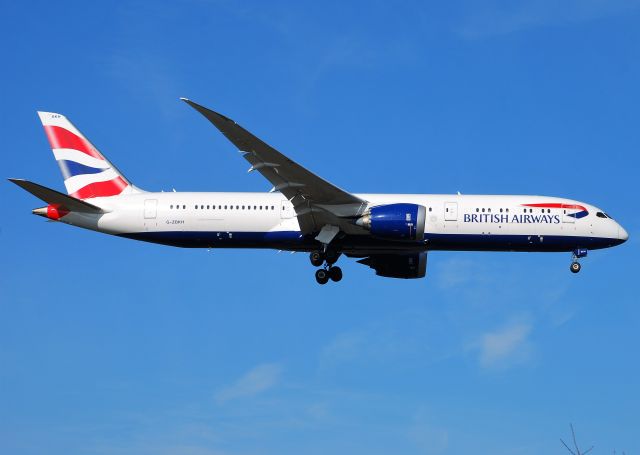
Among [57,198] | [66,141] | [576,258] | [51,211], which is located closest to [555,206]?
[576,258]

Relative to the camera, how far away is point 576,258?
156 ft

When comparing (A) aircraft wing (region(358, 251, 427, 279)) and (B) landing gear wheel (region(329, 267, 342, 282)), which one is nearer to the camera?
(B) landing gear wheel (region(329, 267, 342, 282))

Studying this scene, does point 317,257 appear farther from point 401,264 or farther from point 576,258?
point 576,258

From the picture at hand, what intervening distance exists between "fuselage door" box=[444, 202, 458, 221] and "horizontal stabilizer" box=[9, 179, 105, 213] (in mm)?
15825

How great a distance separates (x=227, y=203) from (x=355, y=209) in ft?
19.9

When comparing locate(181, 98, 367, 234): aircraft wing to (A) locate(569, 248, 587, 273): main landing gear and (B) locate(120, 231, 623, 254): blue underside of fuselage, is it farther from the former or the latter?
(A) locate(569, 248, 587, 273): main landing gear

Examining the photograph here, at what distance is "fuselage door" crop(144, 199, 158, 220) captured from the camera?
Result: 157ft

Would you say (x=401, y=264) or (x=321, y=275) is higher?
(x=401, y=264)

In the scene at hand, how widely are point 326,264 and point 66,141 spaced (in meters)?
14.7

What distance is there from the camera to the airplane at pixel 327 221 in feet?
151

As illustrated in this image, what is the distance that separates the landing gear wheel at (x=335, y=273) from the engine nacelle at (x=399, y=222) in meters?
4.24

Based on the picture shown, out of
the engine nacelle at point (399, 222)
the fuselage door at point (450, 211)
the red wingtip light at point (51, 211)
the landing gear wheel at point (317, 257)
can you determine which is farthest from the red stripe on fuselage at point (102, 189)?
the fuselage door at point (450, 211)

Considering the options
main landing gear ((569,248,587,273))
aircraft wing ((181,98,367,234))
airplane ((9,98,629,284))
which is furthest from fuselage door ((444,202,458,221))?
main landing gear ((569,248,587,273))

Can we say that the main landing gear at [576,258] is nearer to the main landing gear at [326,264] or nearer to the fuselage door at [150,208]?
the main landing gear at [326,264]
